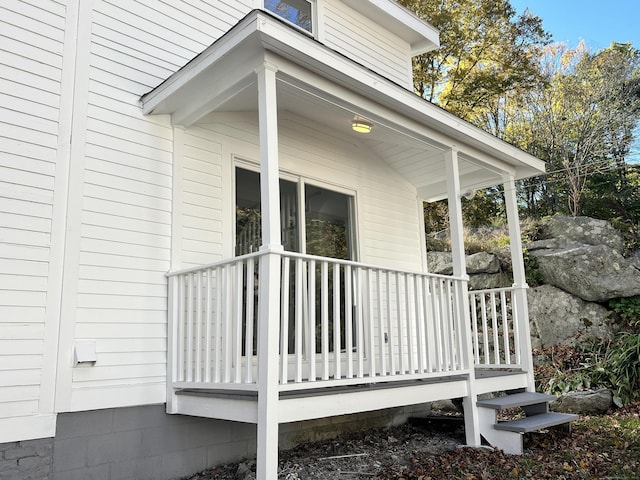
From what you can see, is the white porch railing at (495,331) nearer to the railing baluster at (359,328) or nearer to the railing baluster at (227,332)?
the railing baluster at (359,328)

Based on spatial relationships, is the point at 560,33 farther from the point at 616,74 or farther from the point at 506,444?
the point at 506,444

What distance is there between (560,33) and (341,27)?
37.3 feet

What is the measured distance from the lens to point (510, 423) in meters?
4.98

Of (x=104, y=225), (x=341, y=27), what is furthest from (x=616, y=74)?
(x=104, y=225)

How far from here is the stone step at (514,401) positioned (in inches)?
199

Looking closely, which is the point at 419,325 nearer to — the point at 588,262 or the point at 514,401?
the point at 514,401

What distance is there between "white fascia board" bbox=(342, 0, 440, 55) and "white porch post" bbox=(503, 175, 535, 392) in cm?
275

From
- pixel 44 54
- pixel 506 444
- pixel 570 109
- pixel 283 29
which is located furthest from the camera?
pixel 570 109

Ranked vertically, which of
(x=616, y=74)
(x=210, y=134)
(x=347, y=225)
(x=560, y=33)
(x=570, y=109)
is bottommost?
(x=347, y=225)

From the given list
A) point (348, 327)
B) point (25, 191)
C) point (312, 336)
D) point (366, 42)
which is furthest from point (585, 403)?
point (25, 191)

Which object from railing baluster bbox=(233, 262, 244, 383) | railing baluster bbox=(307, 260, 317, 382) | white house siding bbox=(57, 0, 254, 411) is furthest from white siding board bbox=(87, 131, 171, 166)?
railing baluster bbox=(307, 260, 317, 382)

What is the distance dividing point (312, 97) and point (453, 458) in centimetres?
330

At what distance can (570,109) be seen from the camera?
1377cm

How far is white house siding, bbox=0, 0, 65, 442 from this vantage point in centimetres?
354
